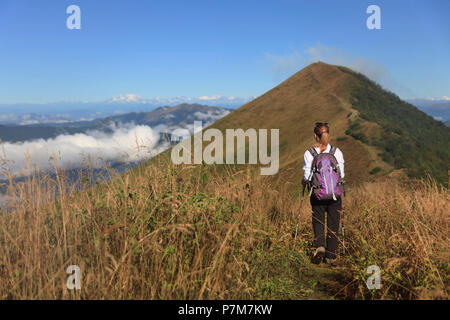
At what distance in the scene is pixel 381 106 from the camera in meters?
55.2

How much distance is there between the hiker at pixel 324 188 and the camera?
459 centimetres

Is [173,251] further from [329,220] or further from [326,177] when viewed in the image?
[329,220]

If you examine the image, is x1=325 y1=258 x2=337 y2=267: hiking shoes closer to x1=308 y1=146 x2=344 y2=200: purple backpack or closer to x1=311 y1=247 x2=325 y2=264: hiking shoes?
x1=311 y1=247 x2=325 y2=264: hiking shoes

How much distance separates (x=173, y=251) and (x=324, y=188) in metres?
2.59

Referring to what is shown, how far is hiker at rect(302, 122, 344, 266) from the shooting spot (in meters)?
4.59

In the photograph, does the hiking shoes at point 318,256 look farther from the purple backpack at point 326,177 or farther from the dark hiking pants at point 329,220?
the purple backpack at point 326,177

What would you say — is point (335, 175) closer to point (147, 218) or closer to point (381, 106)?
point (147, 218)

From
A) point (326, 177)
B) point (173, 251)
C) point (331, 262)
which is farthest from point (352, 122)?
point (173, 251)

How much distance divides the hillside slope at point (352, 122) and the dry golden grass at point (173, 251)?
49.9ft

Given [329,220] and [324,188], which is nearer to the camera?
[324,188]

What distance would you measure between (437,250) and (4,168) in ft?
16.5

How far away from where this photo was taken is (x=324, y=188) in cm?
459
